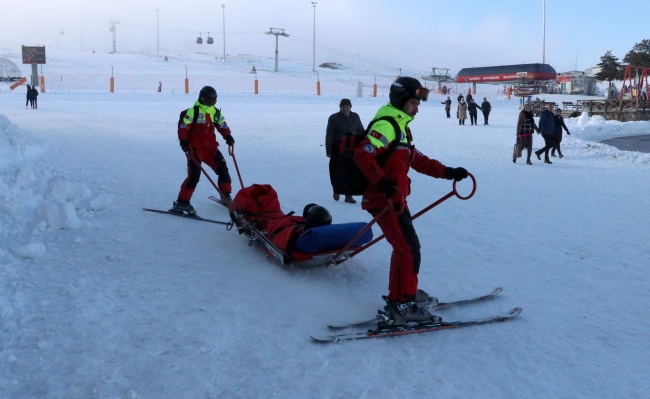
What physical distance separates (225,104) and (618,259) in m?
27.5

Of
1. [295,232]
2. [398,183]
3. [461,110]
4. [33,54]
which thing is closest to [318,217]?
[295,232]

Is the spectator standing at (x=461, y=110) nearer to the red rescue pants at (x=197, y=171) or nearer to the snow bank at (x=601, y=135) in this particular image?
the snow bank at (x=601, y=135)

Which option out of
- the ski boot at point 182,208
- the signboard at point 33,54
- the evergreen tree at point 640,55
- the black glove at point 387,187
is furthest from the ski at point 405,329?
the evergreen tree at point 640,55

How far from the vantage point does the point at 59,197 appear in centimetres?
589

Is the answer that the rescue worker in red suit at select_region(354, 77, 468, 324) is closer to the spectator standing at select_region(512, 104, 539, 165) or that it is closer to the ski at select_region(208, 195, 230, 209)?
the ski at select_region(208, 195, 230, 209)

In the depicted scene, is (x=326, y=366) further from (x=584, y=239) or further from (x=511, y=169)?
(x=511, y=169)

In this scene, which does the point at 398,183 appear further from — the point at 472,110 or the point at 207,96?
the point at 472,110

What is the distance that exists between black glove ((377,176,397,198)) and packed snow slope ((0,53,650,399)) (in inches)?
33.7

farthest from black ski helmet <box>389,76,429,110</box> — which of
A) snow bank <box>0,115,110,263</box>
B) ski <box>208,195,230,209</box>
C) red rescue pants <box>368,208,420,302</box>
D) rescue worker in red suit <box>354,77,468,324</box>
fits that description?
ski <box>208,195,230,209</box>

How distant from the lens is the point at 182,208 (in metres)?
6.48

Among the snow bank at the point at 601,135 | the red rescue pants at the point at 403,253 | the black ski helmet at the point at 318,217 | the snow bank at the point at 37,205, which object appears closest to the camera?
the red rescue pants at the point at 403,253

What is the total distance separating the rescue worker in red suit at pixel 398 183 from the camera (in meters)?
3.44

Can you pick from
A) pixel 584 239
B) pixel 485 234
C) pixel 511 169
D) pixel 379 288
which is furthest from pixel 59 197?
pixel 511 169

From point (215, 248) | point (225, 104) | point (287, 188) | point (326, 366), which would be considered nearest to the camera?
point (326, 366)
